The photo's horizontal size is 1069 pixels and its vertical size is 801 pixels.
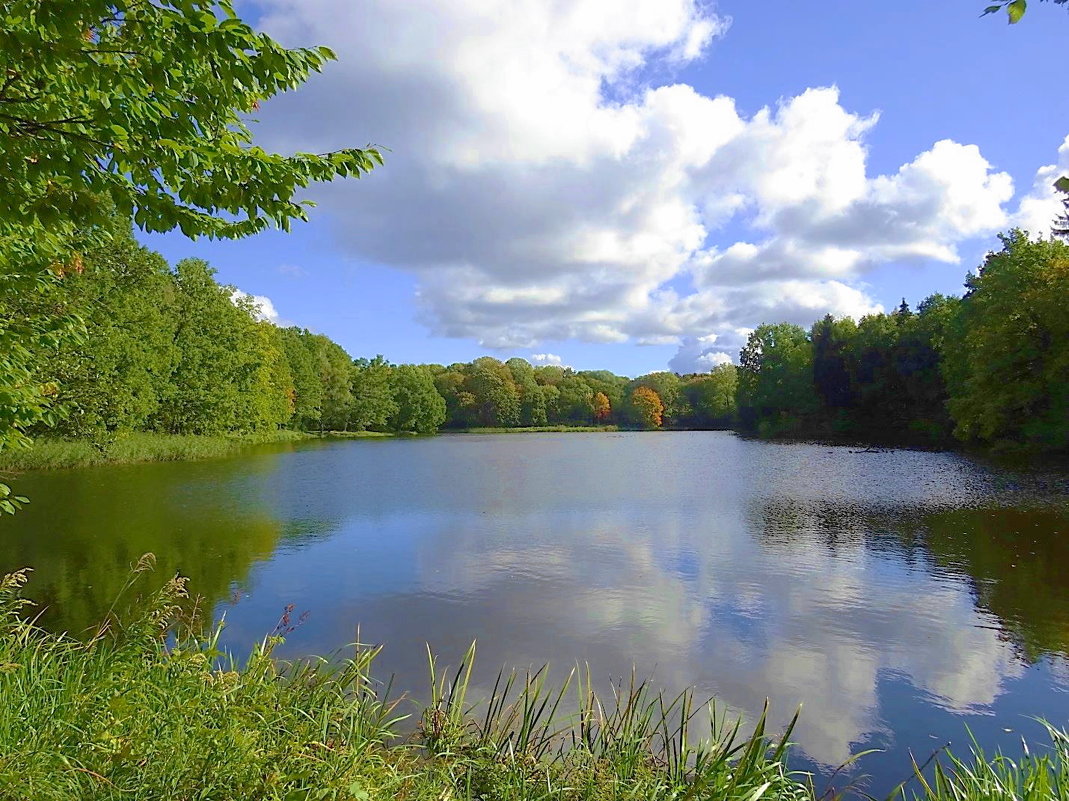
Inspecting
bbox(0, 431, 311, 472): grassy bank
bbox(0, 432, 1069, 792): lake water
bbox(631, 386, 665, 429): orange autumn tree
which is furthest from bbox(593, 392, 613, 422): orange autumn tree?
bbox(0, 432, 1069, 792): lake water

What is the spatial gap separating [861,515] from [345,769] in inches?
667

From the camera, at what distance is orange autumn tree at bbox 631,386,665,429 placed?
338ft

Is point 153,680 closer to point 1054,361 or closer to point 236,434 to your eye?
point 1054,361

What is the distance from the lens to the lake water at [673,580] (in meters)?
6.92

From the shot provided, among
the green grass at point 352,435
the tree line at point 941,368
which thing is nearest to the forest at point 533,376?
the tree line at point 941,368

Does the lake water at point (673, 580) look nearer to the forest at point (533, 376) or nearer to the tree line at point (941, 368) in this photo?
the forest at point (533, 376)

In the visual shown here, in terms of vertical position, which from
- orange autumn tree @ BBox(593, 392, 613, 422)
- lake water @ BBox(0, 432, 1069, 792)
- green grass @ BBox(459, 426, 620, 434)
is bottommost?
lake water @ BBox(0, 432, 1069, 792)

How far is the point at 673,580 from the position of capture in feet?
36.5

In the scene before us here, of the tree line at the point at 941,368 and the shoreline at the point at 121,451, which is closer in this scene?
the shoreline at the point at 121,451

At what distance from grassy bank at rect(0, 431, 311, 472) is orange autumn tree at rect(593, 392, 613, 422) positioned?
68.5 meters

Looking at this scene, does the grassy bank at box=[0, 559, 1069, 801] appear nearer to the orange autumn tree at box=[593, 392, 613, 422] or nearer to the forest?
the forest

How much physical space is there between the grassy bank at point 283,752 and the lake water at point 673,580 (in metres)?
1.82

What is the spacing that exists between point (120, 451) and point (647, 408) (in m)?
82.3

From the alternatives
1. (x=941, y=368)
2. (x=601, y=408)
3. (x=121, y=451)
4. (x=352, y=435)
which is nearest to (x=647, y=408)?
(x=601, y=408)
